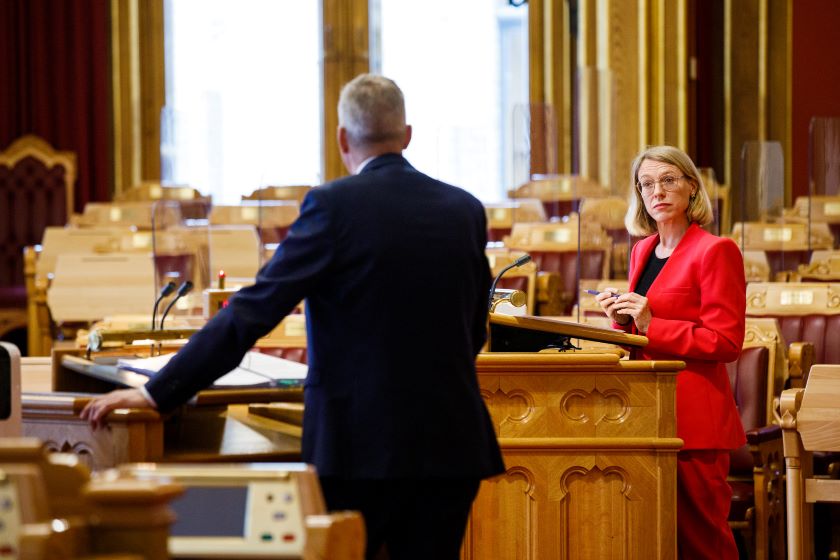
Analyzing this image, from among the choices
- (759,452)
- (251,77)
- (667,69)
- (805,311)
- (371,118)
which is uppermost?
(251,77)

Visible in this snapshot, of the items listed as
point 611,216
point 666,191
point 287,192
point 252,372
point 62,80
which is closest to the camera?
point 252,372

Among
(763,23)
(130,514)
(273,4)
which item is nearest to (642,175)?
(130,514)

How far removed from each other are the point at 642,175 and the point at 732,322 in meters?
0.42

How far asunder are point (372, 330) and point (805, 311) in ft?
10.5

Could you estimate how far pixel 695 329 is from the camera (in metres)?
3.04

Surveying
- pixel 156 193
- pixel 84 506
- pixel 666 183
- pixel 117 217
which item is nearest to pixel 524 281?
pixel 666 183

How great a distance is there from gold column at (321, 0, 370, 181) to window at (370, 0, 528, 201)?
0.21m

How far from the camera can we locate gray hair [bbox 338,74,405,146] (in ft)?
7.29

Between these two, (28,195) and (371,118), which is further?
(28,195)

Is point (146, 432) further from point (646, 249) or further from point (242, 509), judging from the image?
point (646, 249)

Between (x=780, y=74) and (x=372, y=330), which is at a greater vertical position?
(x=780, y=74)

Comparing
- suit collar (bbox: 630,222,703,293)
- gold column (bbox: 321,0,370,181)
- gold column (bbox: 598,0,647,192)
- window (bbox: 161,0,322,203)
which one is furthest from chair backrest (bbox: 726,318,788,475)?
window (bbox: 161,0,322,203)

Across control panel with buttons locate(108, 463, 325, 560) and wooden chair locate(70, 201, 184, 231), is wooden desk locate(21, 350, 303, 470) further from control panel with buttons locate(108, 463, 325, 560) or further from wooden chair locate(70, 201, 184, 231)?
wooden chair locate(70, 201, 184, 231)

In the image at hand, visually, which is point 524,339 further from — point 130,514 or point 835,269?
point 835,269
